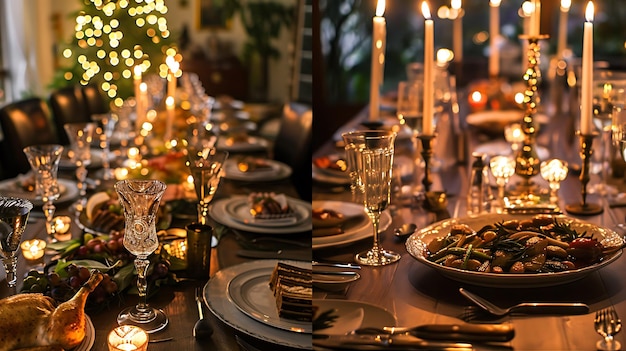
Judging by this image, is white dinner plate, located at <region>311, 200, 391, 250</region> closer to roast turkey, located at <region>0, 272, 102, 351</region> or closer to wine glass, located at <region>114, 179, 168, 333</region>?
wine glass, located at <region>114, 179, 168, 333</region>

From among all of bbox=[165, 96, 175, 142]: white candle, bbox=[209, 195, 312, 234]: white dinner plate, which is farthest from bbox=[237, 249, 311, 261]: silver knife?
bbox=[165, 96, 175, 142]: white candle

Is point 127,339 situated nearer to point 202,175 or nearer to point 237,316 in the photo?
point 237,316

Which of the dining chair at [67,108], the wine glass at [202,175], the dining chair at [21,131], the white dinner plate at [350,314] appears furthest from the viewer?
the dining chair at [67,108]

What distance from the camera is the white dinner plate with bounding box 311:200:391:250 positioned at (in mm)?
1614

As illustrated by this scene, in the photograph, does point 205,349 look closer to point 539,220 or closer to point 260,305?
point 260,305

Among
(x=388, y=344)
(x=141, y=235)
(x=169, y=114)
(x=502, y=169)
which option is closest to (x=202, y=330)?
(x=141, y=235)

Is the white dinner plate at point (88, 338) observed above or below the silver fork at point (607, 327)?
below

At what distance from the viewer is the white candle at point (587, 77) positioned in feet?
5.94

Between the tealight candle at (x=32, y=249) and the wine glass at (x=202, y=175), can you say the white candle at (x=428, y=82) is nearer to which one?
the wine glass at (x=202, y=175)

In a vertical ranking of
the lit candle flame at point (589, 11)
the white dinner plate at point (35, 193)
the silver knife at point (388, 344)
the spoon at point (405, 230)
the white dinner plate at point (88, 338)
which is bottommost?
the white dinner plate at point (88, 338)

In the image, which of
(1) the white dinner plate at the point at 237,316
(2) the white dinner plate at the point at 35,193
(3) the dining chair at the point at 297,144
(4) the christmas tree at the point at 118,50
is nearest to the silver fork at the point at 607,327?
(1) the white dinner plate at the point at 237,316

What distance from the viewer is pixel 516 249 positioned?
1.37 m

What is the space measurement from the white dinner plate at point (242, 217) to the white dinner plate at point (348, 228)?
66mm

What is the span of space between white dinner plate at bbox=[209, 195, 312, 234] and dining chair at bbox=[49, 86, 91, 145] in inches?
70.8
